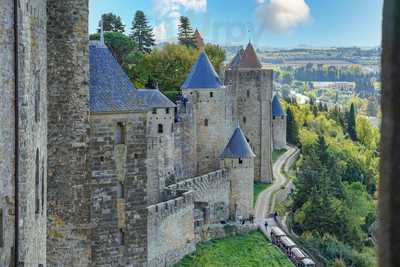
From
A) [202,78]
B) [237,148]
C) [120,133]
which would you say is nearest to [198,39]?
[202,78]

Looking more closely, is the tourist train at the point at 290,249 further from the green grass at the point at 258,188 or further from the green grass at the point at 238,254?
the green grass at the point at 258,188

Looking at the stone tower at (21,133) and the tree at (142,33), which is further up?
the tree at (142,33)

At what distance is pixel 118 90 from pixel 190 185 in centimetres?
1416

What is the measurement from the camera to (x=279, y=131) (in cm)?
5375

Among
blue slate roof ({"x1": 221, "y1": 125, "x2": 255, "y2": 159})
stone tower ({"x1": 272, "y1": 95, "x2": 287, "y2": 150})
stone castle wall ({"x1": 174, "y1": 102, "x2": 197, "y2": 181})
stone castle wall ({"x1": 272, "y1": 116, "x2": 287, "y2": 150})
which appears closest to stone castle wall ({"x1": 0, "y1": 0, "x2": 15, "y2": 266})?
stone castle wall ({"x1": 174, "y1": 102, "x2": 197, "y2": 181})

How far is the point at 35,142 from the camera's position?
12422 millimetres

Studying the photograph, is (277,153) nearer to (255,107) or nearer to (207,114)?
(255,107)

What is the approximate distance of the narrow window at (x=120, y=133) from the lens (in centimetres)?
1568

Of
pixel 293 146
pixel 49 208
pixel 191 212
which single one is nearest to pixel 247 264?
pixel 191 212

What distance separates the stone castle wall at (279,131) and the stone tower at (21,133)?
1610 inches

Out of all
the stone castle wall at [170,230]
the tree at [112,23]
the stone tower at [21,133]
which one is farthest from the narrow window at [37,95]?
the tree at [112,23]

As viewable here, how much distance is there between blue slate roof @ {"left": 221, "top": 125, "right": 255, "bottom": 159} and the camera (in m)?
33.9

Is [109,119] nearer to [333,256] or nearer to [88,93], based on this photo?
Result: [88,93]

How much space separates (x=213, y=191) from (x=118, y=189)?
16.2 m
